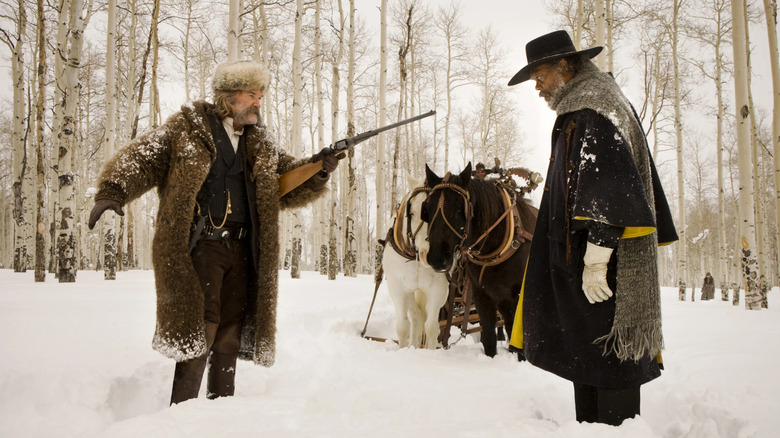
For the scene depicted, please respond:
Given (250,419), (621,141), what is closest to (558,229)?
(621,141)

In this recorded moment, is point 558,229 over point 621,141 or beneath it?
beneath

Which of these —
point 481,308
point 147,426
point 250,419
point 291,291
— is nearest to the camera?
point 147,426

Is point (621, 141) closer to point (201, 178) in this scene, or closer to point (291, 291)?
point (201, 178)

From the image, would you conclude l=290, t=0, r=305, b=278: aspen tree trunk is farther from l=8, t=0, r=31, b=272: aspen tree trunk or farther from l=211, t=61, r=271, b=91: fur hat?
l=211, t=61, r=271, b=91: fur hat

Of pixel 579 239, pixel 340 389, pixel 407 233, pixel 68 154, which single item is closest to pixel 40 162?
pixel 68 154

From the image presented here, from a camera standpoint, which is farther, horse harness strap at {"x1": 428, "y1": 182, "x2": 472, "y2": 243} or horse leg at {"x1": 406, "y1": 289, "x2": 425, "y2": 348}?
horse leg at {"x1": 406, "y1": 289, "x2": 425, "y2": 348}

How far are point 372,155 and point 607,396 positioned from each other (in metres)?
29.4

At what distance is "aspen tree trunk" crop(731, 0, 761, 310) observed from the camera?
313 inches

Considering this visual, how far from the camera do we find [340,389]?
2.97 meters

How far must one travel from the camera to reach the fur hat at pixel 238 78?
2.51m

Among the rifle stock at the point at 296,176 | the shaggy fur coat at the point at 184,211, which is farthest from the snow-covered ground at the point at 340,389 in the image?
the rifle stock at the point at 296,176

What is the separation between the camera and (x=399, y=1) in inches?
653

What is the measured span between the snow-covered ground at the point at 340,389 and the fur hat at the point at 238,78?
1685 mm

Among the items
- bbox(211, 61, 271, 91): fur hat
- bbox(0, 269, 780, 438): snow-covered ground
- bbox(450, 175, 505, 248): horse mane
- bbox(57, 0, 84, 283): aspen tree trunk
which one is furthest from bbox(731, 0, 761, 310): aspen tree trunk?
bbox(57, 0, 84, 283): aspen tree trunk
